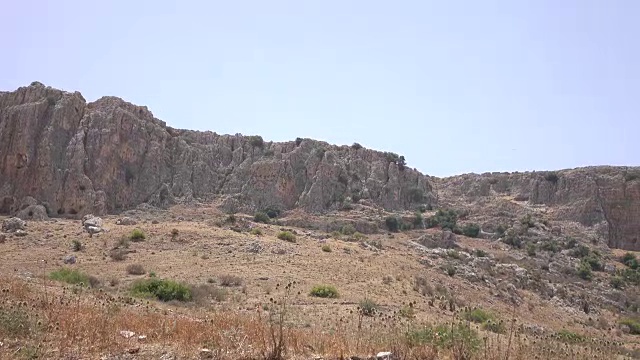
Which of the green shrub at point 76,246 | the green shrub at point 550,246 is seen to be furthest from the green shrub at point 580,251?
the green shrub at point 76,246

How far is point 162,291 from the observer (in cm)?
1616

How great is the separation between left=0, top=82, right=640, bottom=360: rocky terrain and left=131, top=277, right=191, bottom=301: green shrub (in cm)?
6

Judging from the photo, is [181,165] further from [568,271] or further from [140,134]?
[568,271]

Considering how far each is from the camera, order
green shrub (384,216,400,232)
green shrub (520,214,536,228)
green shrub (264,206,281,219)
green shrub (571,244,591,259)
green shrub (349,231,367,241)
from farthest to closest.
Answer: green shrub (520,214,536,228)
green shrub (264,206,281,219)
green shrub (384,216,400,232)
green shrub (571,244,591,259)
green shrub (349,231,367,241)

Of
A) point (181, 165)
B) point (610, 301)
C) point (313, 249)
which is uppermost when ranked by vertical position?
point (181, 165)

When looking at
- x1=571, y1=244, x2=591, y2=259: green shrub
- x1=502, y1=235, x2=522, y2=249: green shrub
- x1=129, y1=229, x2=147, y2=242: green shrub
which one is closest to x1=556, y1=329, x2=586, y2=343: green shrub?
x1=129, y1=229, x2=147, y2=242: green shrub

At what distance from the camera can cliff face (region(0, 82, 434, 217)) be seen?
4278 cm

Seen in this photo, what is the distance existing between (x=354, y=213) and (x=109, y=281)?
105 ft

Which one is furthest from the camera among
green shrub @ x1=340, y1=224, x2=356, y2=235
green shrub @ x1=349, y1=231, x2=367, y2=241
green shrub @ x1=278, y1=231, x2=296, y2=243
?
green shrub @ x1=340, y1=224, x2=356, y2=235

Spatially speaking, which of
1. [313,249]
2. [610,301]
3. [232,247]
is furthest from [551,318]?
[232,247]

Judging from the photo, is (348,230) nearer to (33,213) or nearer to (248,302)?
(33,213)

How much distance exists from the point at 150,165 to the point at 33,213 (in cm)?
1314

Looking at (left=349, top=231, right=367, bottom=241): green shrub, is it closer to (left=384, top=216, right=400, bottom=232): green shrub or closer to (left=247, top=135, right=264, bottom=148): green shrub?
(left=384, top=216, right=400, bottom=232): green shrub

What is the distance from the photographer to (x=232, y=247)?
93.4 feet
